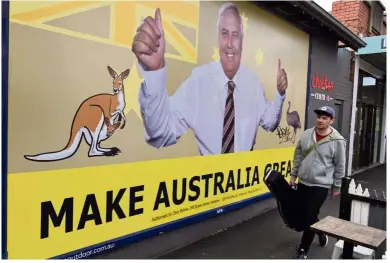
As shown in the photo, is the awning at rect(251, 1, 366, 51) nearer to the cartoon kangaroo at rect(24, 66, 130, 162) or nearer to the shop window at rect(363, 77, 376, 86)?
the cartoon kangaroo at rect(24, 66, 130, 162)

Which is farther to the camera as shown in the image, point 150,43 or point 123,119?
point 150,43

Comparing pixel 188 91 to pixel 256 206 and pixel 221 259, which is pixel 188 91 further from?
pixel 256 206

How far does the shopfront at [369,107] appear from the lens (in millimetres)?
7991

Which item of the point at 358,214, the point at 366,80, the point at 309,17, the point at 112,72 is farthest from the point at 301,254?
the point at 366,80

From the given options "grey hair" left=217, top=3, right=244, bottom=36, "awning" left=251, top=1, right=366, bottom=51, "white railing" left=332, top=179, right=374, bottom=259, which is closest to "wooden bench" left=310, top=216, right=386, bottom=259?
"white railing" left=332, top=179, right=374, bottom=259

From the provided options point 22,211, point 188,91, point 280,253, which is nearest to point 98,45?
point 188,91

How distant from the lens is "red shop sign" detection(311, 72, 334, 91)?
651 centimetres

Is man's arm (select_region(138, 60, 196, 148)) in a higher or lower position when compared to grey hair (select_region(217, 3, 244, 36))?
lower

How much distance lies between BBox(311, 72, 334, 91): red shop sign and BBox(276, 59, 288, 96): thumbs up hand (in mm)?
1069

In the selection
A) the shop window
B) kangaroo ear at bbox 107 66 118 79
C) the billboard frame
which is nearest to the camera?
the billboard frame

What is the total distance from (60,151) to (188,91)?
1655mm

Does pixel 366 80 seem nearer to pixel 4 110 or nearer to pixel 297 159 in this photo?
pixel 297 159

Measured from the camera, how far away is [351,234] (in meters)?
2.76

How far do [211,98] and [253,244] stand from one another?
192 cm
